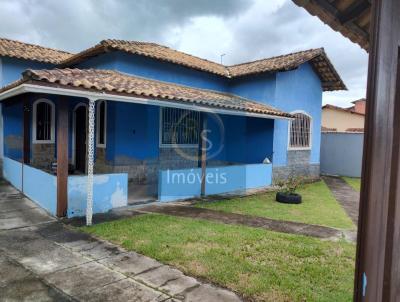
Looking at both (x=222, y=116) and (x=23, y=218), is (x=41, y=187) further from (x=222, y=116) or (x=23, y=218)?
(x=222, y=116)

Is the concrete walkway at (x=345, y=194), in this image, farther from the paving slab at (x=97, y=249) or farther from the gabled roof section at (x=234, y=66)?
the paving slab at (x=97, y=249)

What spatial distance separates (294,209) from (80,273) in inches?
256

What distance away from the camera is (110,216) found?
7508mm

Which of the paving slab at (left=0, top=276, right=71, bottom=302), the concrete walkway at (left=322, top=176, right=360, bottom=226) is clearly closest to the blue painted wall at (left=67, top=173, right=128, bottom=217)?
the paving slab at (left=0, top=276, right=71, bottom=302)

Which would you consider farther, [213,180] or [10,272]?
[213,180]

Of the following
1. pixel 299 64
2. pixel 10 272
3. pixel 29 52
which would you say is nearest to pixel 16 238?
pixel 10 272

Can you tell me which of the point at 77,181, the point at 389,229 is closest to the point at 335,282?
the point at 389,229

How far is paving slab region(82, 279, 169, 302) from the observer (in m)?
3.78

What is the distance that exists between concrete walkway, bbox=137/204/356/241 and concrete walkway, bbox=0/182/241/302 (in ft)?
8.84

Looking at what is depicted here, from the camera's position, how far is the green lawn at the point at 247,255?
4176 mm

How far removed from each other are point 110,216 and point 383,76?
730 cm

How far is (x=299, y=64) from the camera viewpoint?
1302 centimetres

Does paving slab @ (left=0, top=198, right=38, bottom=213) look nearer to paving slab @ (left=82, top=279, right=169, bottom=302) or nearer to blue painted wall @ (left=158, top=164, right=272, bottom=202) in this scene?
blue painted wall @ (left=158, top=164, right=272, bottom=202)

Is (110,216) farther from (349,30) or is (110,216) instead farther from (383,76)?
(383,76)
